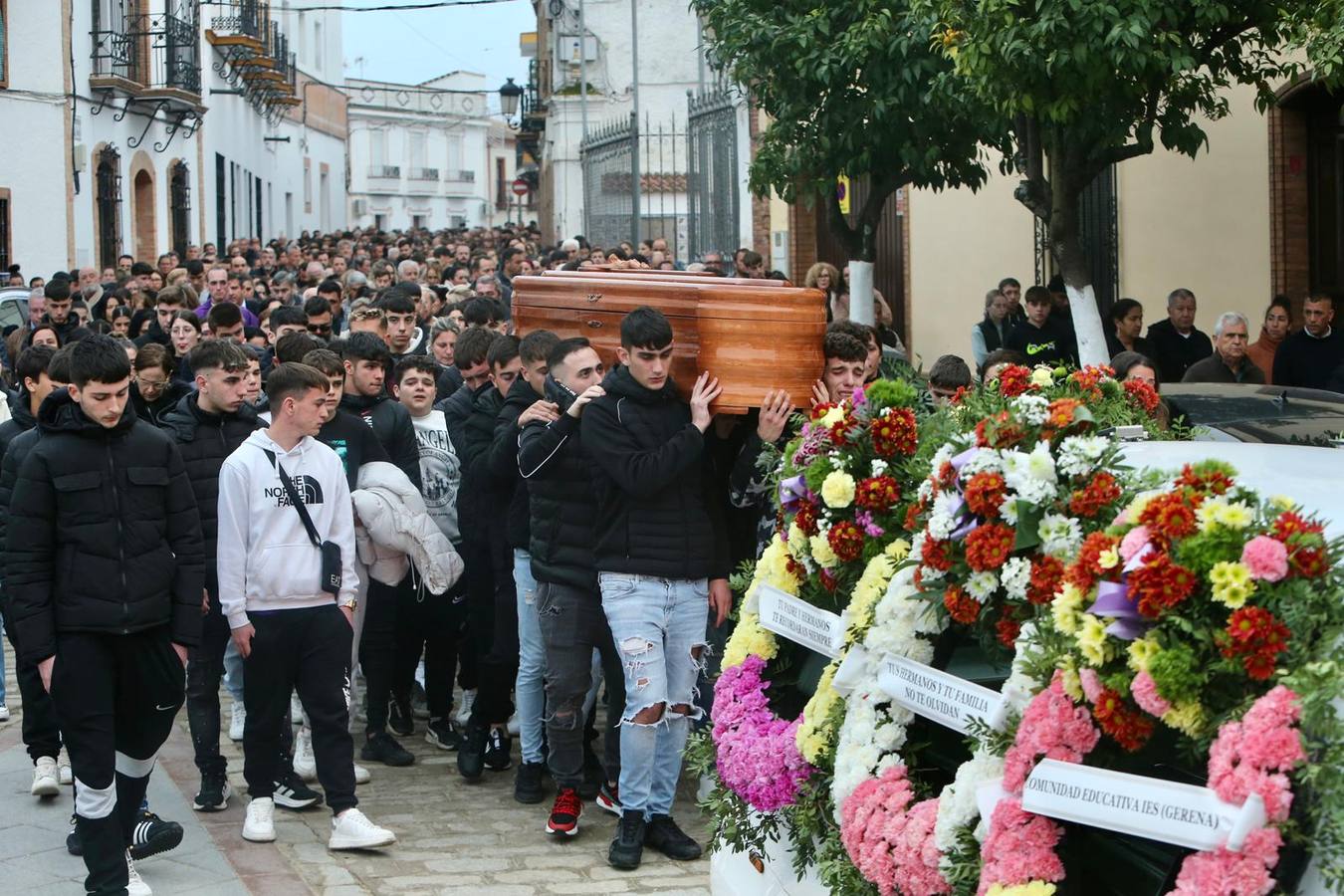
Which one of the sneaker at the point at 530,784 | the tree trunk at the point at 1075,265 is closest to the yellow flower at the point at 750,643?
the sneaker at the point at 530,784

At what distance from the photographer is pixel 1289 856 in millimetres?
3080

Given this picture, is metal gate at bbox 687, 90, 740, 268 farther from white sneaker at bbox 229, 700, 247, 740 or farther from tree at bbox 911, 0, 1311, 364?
white sneaker at bbox 229, 700, 247, 740

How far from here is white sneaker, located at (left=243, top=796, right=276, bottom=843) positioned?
7.13 m

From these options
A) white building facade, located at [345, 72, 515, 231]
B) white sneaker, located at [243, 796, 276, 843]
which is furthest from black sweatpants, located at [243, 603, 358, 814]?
white building facade, located at [345, 72, 515, 231]

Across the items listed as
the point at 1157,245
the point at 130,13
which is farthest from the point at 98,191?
the point at 1157,245

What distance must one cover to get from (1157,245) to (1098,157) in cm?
483

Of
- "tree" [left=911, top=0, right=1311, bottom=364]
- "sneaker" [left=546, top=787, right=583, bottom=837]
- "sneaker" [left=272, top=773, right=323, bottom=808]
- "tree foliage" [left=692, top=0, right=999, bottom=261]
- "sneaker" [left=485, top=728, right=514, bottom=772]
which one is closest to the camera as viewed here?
"sneaker" [left=546, top=787, right=583, bottom=837]

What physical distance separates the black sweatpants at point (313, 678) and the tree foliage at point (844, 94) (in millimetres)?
6196

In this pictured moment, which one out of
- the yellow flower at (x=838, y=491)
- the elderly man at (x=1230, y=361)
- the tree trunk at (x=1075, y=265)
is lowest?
the yellow flower at (x=838, y=491)

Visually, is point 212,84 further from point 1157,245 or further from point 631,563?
point 631,563

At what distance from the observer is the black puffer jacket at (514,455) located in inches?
301

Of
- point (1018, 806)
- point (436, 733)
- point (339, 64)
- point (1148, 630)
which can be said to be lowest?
point (436, 733)

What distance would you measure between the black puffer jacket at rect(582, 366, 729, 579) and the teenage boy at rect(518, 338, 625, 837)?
211mm

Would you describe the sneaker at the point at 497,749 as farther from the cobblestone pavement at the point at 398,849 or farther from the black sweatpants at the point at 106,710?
the black sweatpants at the point at 106,710
